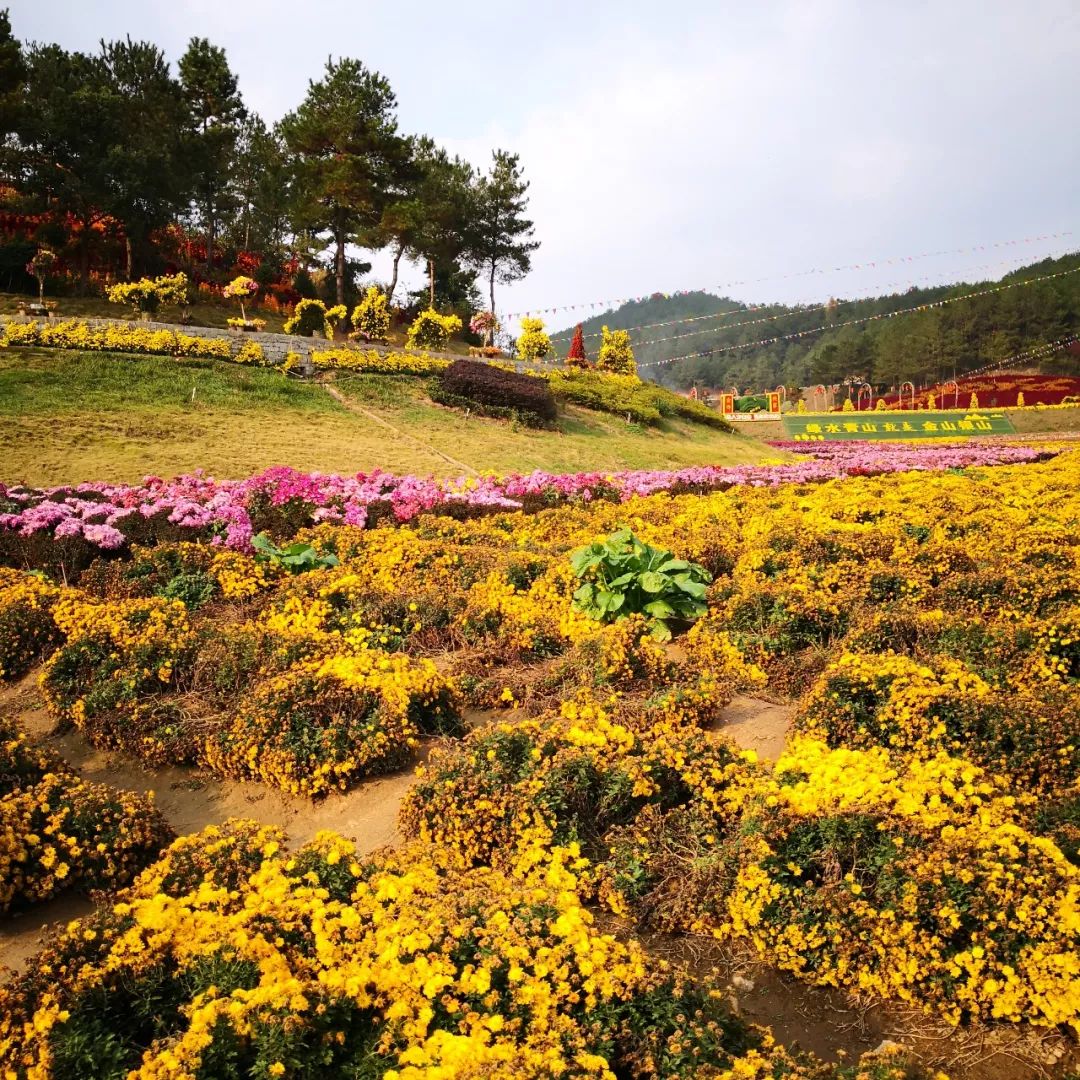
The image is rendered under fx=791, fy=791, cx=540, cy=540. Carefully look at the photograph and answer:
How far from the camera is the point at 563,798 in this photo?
370 cm

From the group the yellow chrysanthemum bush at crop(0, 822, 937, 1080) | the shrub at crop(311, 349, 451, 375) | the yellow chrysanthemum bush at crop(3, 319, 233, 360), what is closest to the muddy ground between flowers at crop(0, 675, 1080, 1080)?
the yellow chrysanthemum bush at crop(0, 822, 937, 1080)

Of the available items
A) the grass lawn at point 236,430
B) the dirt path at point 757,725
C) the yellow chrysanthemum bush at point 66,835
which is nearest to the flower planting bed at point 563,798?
the dirt path at point 757,725

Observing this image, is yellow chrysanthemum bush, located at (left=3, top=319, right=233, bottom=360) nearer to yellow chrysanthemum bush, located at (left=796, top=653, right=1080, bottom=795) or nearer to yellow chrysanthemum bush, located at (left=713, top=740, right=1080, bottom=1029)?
yellow chrysanthemum bush, located at (left=796, top=653, right=1080, bottom=795)

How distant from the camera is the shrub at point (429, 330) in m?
23.9

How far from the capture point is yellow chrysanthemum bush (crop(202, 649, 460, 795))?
437cm

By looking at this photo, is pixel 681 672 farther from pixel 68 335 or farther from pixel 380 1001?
pixel 68 335

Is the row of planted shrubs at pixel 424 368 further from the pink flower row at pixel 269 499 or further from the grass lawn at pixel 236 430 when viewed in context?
the pink flower row at pixel 269 499

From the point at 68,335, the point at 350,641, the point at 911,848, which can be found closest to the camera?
the point at 911,848

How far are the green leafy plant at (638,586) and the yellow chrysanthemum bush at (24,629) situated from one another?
164 inches

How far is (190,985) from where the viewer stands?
254cm

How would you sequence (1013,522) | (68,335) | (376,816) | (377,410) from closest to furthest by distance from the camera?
(376,816) < (1013,522) < (68,335) < (377,410)

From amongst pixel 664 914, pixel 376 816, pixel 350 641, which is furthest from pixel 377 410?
pixel 664 914

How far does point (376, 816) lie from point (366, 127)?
30.7 metres

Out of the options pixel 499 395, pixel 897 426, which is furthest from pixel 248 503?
pixel 897 426
